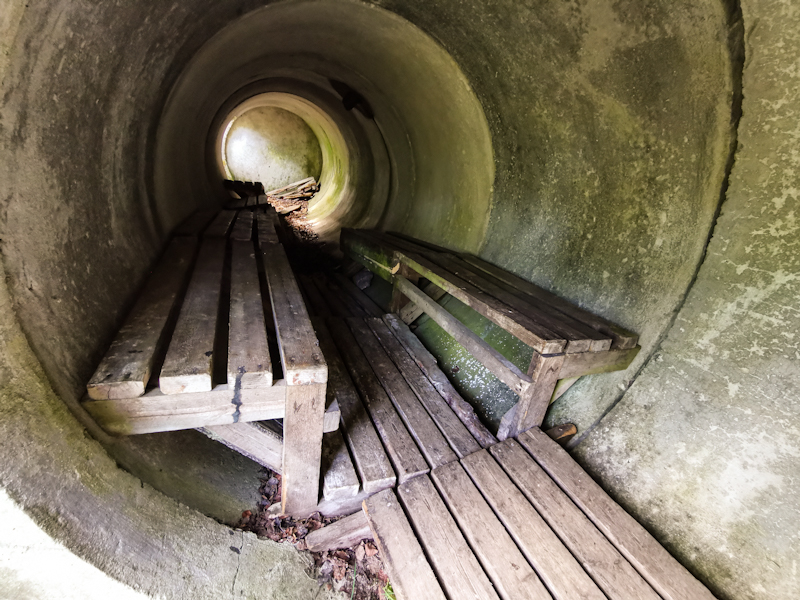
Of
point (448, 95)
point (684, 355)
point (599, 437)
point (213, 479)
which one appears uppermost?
point (448, 95)

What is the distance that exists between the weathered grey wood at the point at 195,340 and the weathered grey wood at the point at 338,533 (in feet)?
3.70

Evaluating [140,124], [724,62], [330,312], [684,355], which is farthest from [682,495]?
[140,124]

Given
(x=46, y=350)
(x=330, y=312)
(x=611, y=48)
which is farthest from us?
(x=330, y=312)

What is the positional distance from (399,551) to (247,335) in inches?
49.5

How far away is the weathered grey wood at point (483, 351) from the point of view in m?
2.58

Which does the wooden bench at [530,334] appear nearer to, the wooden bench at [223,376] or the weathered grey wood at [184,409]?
the wooden bench at [223,376]

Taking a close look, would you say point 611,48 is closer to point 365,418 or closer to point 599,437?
point 599,437

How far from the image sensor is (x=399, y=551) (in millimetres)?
1954

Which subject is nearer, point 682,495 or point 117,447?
point 117,447

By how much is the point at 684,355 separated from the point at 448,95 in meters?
3.02

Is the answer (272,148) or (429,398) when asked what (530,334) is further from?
(272,148)

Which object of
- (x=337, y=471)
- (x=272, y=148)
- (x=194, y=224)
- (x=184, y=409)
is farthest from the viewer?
(x=272, y=148)

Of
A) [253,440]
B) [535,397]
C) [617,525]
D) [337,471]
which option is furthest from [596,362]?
[253,440]

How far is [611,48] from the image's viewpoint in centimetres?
245
